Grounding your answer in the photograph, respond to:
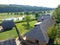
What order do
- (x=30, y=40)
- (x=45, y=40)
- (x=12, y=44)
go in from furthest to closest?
(x=30, y=40), (x=45, y=40), (x=12, y=44)

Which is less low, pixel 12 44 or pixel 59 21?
pixel 12 44

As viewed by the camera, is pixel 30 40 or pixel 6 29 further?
pixel 6 29

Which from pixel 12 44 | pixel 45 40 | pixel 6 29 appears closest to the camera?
pixel 12 44

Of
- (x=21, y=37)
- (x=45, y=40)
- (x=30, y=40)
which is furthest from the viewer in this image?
(x=21, y=37)

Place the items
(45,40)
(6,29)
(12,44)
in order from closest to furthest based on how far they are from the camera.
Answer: (12,44)
(45,40)
(6,29)

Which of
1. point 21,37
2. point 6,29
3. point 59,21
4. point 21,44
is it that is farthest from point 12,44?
point 59,21

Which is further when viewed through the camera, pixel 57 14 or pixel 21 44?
pixel 57 14

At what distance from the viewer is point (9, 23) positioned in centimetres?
4716

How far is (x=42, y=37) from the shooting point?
31188 mm

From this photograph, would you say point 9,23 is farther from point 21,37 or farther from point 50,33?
point 50,33

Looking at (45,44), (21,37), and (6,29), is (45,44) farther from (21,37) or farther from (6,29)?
(6,29)

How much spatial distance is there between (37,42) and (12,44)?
429 inches

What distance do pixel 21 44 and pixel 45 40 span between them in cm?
500

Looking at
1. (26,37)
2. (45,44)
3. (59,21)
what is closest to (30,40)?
(26,37)
